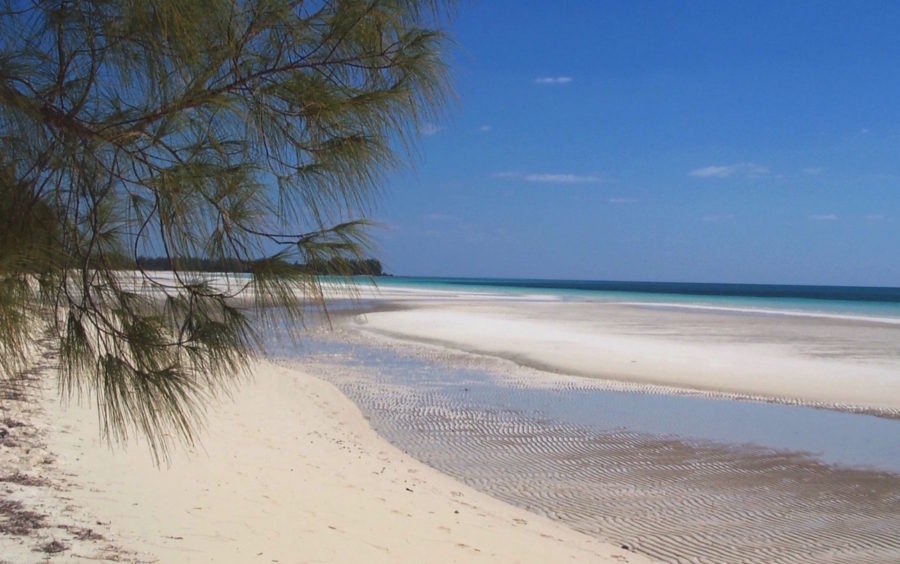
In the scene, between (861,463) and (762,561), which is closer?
(762,561)

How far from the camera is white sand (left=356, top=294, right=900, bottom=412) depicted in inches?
548

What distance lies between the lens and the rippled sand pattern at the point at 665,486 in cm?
595

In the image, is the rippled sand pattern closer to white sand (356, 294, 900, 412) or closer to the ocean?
the ocean

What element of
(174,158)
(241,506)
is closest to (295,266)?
(174,158)

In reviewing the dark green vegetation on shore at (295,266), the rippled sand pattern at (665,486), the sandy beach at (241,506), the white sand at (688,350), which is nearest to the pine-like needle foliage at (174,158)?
the dark green vegetation on shore at (295,266)

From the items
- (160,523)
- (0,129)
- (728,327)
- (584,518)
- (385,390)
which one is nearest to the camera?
(0,129)

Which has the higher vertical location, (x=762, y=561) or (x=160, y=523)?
(x=160, y=523)

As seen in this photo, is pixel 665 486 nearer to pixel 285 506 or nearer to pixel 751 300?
pixel 285 506

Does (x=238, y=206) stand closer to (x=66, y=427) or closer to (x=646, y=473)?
(x=66, y=427)

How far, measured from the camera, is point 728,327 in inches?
1115

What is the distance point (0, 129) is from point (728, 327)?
2846 cm

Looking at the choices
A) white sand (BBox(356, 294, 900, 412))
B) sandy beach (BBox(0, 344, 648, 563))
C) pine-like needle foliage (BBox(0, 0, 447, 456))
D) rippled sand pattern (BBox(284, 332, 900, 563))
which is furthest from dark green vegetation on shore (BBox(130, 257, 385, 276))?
white sand (BBox(356, 294, 900, 412))

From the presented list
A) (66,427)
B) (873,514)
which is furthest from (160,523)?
(873,514)

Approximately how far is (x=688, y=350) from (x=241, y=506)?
15.9m
